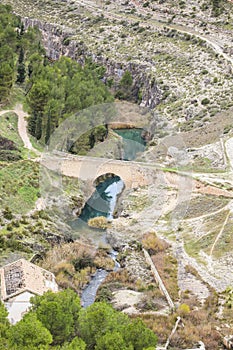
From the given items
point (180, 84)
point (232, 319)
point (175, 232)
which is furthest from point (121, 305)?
point (180, 84)

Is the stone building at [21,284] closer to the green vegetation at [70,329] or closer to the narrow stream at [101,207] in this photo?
the narrow stream at [101,207]

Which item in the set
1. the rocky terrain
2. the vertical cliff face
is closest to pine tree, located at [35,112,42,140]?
the rocky terrain

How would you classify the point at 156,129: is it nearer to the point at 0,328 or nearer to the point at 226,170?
the point at 226,170

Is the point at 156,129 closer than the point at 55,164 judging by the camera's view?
No

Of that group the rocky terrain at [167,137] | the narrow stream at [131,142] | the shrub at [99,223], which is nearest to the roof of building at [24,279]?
the rocky terrain at [167,137]

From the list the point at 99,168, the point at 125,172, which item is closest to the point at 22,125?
the point at 99,168

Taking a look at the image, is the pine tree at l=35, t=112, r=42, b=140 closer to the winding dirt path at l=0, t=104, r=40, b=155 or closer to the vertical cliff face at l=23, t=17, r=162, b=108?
the winding dirt path at l=0, t=104, r=40, b=155
